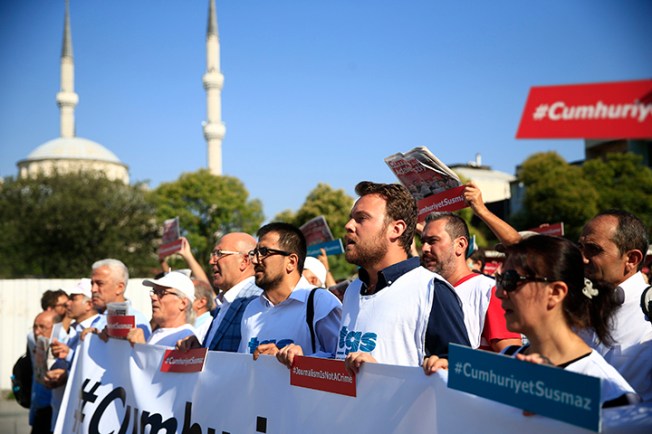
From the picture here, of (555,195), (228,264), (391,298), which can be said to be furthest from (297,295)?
(555,195)

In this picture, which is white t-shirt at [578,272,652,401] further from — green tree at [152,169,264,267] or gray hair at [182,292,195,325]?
green tree at [152,169,264,267]

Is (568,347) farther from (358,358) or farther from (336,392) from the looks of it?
(336,392)

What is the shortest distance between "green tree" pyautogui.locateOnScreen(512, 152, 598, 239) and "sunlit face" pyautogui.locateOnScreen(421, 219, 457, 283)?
37106mm

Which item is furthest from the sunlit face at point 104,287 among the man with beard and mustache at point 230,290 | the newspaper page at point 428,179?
the newspaper page at point 428,179

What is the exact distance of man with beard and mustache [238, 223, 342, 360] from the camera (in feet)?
13.5

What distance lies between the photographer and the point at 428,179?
13.6 ft

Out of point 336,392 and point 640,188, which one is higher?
point 640,188

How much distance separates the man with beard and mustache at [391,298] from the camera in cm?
322

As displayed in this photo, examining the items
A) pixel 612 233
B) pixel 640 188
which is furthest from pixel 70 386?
pixel 640 188

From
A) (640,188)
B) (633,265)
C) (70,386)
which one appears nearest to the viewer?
(633,265)

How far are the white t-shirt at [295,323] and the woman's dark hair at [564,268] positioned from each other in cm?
156

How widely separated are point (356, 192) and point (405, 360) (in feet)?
3.31

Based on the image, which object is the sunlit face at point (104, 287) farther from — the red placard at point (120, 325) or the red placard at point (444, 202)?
the red placard at point (444, 202)

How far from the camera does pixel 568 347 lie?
101 inches
